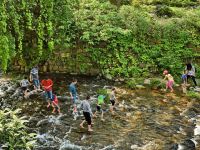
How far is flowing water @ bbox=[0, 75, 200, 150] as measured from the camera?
1653 cm

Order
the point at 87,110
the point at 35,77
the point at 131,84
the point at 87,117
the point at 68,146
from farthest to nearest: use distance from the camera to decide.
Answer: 1. the point at 131,84
2. the point at 35,77
3. the point at 87,117
4. the point at 87,110
5. the point at 68,146

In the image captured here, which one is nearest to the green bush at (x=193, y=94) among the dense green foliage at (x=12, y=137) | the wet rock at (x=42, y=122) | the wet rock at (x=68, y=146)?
the wet rock at (x=42, y=122)

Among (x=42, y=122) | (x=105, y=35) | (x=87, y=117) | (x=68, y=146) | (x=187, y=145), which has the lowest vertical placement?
(x=68, y=146)

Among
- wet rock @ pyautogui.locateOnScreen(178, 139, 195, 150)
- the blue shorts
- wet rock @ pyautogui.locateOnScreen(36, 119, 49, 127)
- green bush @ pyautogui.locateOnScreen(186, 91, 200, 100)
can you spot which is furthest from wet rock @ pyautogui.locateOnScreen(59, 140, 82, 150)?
green bush @ pyautogui.locateOnScreen(186, 91, 200, 100)

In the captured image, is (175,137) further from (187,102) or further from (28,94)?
(28,94)

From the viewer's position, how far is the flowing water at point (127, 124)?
16.5 metres

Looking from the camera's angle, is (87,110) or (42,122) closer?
(87,110)

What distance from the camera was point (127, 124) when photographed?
18.5 metres

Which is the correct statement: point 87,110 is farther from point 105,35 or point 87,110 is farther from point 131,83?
point 105,35

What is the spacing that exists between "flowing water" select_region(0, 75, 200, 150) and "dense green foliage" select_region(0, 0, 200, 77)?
9.18ft

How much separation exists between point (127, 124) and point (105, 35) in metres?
8.43

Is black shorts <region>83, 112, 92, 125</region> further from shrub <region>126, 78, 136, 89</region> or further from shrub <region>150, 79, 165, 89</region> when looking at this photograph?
shrub <region>150, 79, 165, 89</region>

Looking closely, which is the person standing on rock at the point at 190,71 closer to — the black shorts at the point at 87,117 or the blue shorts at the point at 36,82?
the black shorts at the point at 87,117

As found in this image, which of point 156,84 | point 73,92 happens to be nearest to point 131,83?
point 156,84
